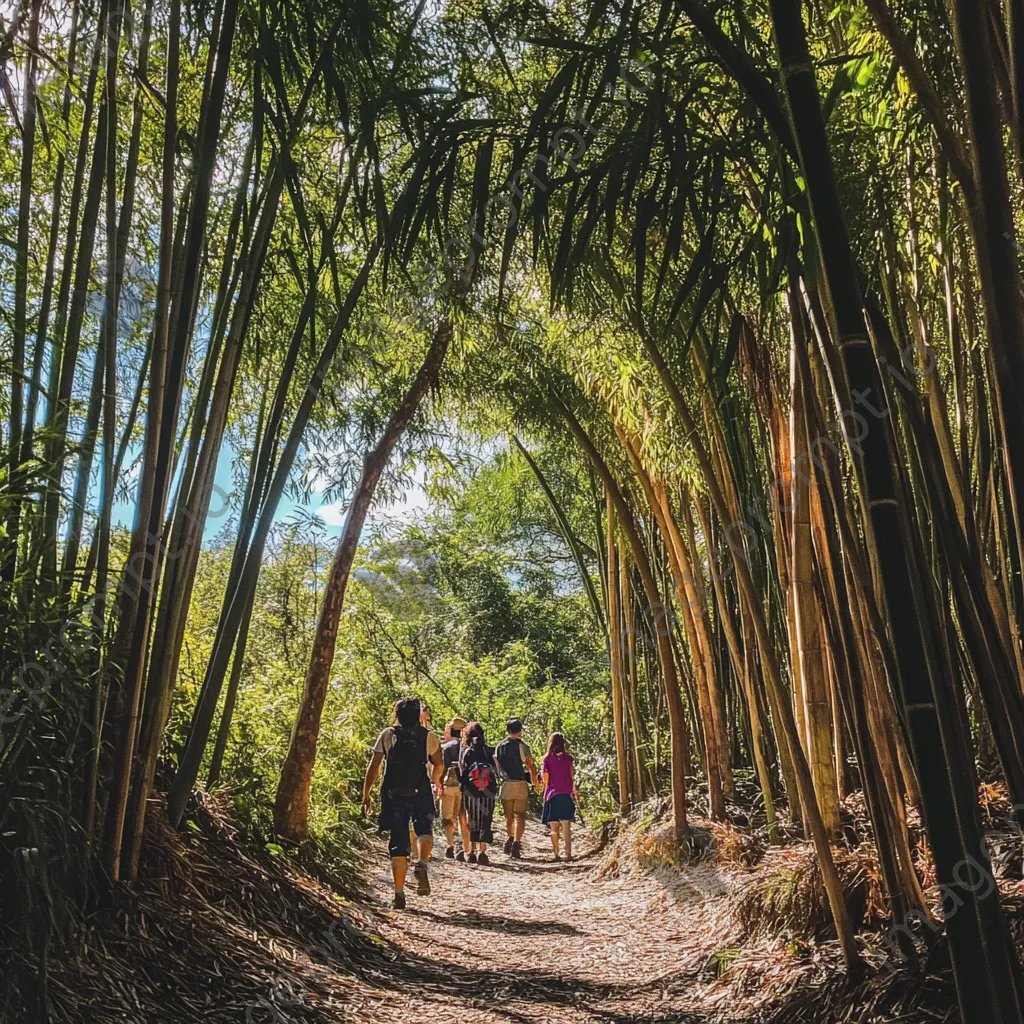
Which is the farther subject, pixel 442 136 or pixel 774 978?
pixel 774 978

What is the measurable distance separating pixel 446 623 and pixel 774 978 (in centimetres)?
1034

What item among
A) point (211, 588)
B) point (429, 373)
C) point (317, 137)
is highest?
point (317, 137)

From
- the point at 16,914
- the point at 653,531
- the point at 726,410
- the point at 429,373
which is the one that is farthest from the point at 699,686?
the point at 16,914

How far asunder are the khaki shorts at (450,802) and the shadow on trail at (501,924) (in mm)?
2047

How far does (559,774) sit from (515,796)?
0.41 meters

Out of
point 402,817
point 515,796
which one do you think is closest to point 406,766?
point 402,817

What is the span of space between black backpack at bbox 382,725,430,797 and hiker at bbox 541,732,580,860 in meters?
2.30

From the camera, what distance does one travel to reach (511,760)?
21.2ft

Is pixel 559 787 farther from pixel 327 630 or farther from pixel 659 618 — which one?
pixel 327 630

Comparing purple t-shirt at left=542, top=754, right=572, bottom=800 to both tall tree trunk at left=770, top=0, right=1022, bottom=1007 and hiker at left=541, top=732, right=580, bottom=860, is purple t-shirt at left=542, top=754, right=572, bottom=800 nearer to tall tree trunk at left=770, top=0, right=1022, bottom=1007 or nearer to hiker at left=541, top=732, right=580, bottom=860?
hiker at left=541, top=732, right=580, bottom=860

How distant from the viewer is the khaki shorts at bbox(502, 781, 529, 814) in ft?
21.4

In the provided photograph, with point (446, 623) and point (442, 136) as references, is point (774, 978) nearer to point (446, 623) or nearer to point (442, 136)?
point (442, 136)

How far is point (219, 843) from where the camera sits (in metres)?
3.18

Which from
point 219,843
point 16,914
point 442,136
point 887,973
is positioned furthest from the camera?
point 219,843
